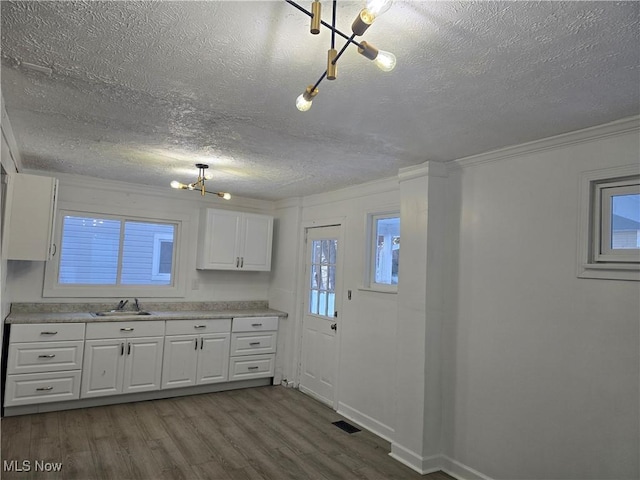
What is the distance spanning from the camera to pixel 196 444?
11.2 feet

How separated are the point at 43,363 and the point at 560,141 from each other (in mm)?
4609

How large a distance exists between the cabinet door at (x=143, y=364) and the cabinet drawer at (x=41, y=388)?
1.50 ft

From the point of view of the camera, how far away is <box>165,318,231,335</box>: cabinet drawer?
4566 millimetres

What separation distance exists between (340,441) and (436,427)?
884 mm

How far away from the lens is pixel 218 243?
5172mm

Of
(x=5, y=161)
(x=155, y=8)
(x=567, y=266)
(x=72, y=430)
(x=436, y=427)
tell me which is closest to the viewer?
(x=155, y=8)

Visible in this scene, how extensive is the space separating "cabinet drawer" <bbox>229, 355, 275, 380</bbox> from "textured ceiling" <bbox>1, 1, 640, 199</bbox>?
2705 mm

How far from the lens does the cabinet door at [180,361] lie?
450 centimetres

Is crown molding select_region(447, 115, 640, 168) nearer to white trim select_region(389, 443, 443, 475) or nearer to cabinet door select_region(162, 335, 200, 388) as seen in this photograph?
white trim select_region(389, 443, 443, 475)

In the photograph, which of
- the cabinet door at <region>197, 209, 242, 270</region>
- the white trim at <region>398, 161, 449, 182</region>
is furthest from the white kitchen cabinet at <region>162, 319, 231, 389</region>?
the white trim at <region>398, 161, 449, 182</region>

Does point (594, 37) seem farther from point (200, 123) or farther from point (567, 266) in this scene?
point (200, 123)

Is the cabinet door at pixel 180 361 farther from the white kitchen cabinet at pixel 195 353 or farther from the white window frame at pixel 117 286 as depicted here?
the white window frame at pixel 117 286

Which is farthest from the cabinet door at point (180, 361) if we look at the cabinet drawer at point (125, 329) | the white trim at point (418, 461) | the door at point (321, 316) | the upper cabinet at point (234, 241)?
the white trim at point (418, 461)

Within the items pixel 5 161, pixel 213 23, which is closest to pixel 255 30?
pixel 213 23
